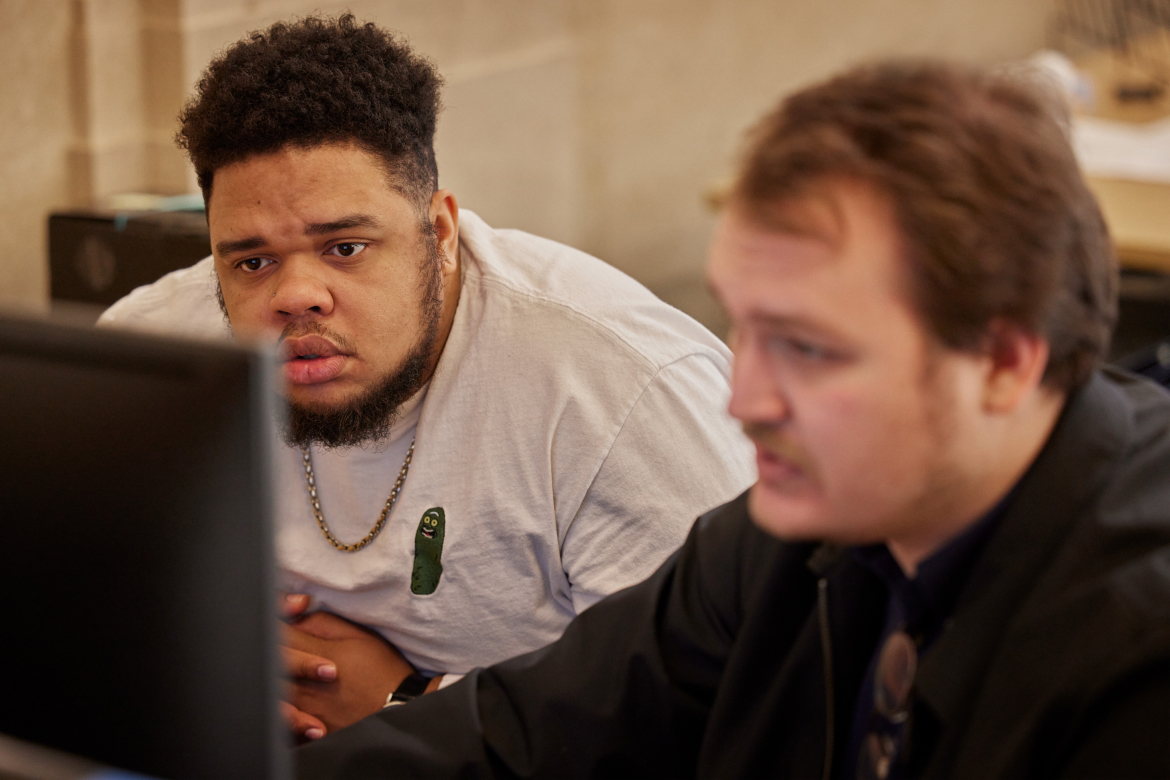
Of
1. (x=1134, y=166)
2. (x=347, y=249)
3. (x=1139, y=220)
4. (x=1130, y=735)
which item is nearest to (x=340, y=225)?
(x=347, y=249)

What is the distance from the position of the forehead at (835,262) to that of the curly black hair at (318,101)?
2.47 ft

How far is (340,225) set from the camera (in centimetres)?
138

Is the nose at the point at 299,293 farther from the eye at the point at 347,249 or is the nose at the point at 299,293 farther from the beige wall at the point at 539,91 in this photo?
the beige wall at the point at 539,91

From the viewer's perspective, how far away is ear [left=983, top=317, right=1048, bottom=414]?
786mm

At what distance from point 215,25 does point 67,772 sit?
2.21 meters

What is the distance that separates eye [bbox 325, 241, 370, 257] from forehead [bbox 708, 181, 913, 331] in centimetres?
73

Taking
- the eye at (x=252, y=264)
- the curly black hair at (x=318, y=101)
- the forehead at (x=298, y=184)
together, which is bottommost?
the eye at (x=252, y=264)

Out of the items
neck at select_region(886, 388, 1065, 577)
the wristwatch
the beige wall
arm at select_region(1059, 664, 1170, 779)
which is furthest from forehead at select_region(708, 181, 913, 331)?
the beige wall

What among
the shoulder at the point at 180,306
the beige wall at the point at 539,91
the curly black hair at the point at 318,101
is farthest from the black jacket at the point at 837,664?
the beige wall at the point at 539,91

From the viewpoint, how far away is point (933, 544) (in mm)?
869

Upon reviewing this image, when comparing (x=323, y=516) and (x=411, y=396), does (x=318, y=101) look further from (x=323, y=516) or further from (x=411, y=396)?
(x=323, y=516)

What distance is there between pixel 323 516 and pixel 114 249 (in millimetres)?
829

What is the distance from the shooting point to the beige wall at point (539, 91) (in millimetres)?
2518

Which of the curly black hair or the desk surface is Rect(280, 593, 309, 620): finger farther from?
the desk surface
